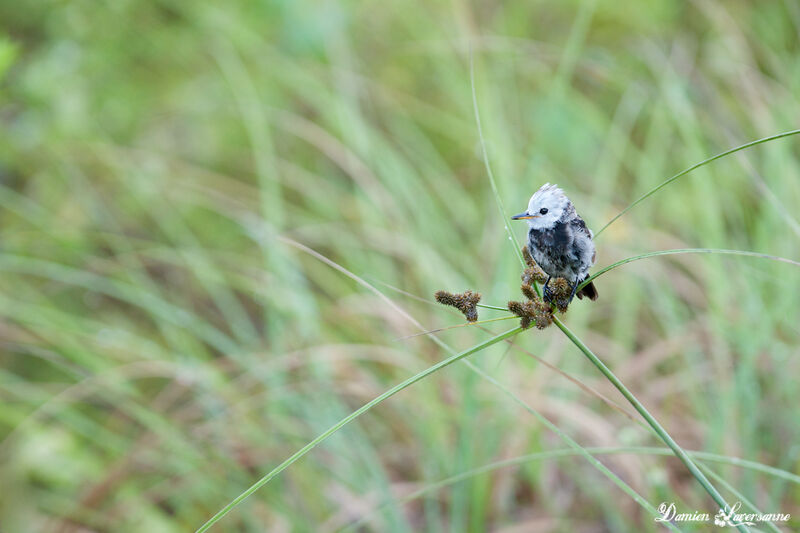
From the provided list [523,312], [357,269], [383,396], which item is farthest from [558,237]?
[357,269]

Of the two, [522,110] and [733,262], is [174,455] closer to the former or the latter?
[733,262]

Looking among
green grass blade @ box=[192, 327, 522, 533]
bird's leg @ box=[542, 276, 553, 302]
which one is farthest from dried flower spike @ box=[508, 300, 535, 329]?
bird's leg @ box=[542, 276, 553, 302]

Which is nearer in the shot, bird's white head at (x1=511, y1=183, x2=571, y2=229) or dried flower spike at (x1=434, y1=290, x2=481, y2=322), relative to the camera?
dried flower spike at (x1=434, y1=290, x2=481, y2=322)

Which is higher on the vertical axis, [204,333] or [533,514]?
[204,333]

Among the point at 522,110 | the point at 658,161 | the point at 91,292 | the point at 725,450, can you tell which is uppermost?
the point at 522,110

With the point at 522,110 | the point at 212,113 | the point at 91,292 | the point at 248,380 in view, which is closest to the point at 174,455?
the point at 248,380

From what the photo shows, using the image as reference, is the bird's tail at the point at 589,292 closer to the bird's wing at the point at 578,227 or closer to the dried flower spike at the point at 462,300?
the bird's wing at the point at 578,227

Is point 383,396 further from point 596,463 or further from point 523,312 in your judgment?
point 596,463

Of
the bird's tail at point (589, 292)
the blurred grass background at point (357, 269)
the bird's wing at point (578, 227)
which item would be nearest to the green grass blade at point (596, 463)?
the bird's tail at point (589, 292)

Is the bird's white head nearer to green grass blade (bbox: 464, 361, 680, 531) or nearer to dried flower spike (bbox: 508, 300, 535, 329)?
dried flower spike (bbox: 508, 300, 535, 329)
